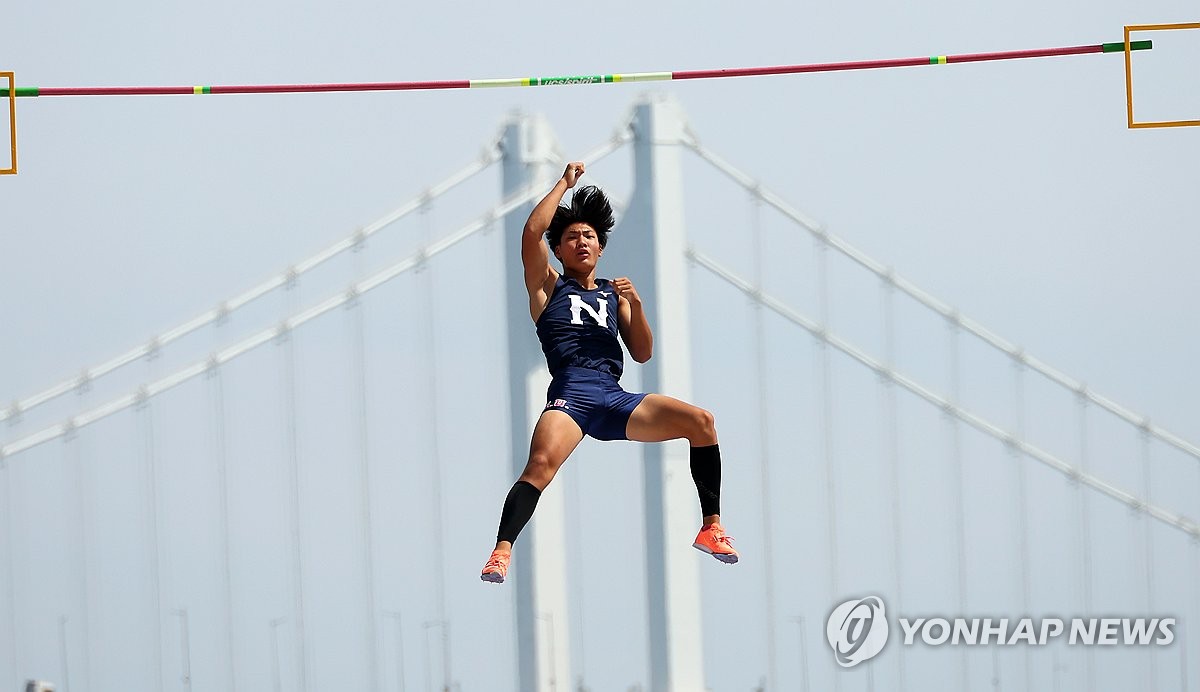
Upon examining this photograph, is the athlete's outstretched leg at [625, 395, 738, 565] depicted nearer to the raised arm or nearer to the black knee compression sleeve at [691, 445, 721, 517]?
the black knee compression sleeve at [691, 445, 721, 517]

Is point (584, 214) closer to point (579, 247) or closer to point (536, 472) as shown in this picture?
point (579, 247)

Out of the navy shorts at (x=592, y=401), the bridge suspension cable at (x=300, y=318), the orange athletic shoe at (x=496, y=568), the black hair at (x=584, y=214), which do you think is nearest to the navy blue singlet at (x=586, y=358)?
the navy shorts at (x=592, y=401)

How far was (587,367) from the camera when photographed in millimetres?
11133

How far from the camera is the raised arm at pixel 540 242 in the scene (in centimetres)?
1072

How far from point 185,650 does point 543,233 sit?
1396cm

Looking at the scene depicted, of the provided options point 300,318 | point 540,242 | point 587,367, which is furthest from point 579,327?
point 300,318

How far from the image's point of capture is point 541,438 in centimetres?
1088

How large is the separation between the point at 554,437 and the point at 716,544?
2.92ft

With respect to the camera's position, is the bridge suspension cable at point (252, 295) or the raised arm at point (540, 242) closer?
the raised arm at point (540, 242)

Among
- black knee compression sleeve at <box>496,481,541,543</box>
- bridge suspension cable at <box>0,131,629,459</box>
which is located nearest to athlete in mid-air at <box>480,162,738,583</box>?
black knee compression sleeve at <box>496,481,541,543</box>

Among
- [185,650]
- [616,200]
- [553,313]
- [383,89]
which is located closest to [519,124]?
[616,200]

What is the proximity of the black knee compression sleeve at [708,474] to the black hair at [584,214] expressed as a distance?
1.02 metres

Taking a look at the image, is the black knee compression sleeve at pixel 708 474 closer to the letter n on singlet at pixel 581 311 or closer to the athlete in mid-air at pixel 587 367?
the athlete in mid-air at pixel 587 367
